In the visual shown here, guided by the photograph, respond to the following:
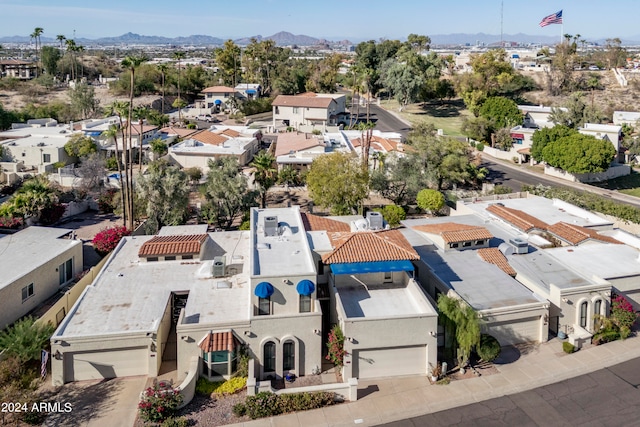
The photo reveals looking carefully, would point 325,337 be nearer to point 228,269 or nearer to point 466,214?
point 228,269

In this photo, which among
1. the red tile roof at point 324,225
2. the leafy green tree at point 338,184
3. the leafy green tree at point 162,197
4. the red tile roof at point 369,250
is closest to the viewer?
the red tile roof at point 369,250

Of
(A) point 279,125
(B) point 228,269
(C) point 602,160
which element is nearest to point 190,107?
(A) point 279,125

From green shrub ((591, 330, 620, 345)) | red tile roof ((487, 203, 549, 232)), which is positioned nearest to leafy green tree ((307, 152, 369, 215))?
red tile roof ((487, 203, 549, 232))

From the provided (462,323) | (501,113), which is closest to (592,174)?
(501,113)

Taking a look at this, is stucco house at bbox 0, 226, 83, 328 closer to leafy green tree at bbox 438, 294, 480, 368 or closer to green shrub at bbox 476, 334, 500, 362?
leafy green tree at bbox 438, 294, 480, 368

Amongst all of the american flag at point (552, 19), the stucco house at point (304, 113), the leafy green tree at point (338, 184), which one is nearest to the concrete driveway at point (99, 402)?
the leafy green tree at point (338, 184)

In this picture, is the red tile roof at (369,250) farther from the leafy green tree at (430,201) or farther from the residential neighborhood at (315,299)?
the leafy green tree at (430,201)
